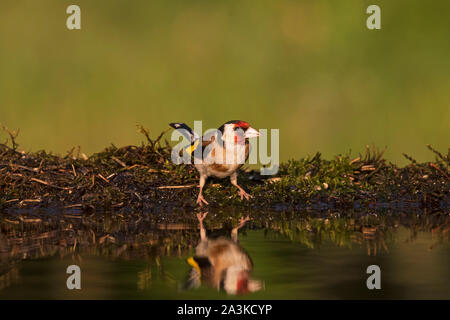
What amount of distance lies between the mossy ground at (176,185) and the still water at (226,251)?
45cm

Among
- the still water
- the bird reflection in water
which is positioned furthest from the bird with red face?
the bird reflection in water

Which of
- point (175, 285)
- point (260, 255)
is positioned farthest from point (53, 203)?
point (175, 285)

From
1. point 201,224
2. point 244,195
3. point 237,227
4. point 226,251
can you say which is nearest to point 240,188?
point 244,195

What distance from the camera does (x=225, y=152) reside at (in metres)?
8.53

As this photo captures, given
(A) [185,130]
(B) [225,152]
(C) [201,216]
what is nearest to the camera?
(C) [201,216]

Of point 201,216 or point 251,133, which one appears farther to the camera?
point 251,133

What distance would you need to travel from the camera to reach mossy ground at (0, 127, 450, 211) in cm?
858

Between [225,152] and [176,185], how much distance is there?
0.80 meters

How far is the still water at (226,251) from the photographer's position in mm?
4414

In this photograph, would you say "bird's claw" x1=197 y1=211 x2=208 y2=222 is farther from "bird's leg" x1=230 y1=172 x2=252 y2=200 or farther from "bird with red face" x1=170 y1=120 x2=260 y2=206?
"bird's leg" x1=230 y1=172 x2=252 y2=200

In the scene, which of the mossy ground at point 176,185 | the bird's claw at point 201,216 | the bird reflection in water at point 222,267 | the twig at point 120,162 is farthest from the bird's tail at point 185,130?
the bird reflection in water at point 222,267

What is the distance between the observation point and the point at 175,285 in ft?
15.1

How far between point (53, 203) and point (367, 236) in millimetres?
3735

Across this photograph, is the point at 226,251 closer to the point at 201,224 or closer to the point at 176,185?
the point at 201,224
